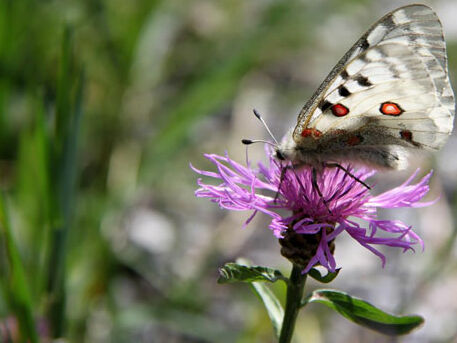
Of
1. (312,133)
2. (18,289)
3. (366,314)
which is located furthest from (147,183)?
(366,314)

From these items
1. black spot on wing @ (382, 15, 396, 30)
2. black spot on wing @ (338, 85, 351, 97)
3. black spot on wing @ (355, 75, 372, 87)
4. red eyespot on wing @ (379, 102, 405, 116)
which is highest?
black spot on wing @ (382, 15, 396, 30)

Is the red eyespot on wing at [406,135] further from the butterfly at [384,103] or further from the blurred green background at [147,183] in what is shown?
the blurred green background at [147,183]

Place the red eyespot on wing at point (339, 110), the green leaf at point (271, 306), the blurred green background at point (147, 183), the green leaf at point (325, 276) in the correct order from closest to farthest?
the green leaf at point (325, 276)
the green leaf at point (271, 306)
the red eyespot on wing at point (339, 110)
the blurred green background at point (147, 183)

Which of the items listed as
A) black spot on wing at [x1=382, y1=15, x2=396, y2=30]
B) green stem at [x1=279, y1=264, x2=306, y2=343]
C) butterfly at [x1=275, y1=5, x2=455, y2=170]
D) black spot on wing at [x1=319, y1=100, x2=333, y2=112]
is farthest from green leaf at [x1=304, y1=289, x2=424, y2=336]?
black spot on wing at [x1=382, y1=15, x2=396, y2=30]

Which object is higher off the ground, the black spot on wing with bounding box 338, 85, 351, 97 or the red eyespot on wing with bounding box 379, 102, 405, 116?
the black spot on wing with bounding box 338, 85, 351, 97

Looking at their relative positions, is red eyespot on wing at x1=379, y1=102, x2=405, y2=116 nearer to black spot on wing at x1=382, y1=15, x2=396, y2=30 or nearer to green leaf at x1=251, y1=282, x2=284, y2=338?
black spot on wing at x1=382, y1=15, x2=396, y2=30

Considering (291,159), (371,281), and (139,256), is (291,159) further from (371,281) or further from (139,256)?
(371,281)

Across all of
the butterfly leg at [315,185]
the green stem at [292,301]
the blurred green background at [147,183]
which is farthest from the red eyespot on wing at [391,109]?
the blurred green background at [147,183]

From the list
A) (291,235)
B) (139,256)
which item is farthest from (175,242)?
(291,235)
